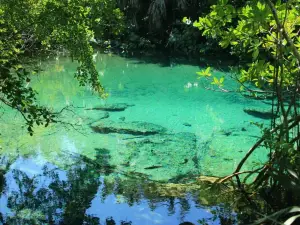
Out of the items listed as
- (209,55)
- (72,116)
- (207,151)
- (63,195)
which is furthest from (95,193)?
(209,55)

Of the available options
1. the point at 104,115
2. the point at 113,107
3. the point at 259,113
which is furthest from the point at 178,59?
the point at 104,115

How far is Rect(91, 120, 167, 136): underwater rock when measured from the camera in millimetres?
8062

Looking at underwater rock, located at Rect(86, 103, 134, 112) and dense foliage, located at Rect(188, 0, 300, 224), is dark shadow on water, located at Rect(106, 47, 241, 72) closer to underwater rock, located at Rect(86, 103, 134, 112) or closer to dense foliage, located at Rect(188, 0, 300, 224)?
underwater rock, located at Rect(86, 103, 134, 112)

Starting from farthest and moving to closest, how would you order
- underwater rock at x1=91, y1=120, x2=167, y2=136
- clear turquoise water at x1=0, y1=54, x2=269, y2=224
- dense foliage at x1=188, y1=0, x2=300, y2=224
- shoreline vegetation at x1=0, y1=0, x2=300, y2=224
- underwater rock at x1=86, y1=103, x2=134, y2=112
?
1. underwater rock at x1=86, y1=103, x2=134, y2=112
2. underwater rock at x1=91, y1=120, x2=167, y2=136
3. clear turquoise water at x1=0, y1=54, x2=269, y2=224
4. shoreline vegetation at x1=0, y1=0, x2=300, y2=224
5. dense foliage at x1=188, y1=0, x2=300, y2=224

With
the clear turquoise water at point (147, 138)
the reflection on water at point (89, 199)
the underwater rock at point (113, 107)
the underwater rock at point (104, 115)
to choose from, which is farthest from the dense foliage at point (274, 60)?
the underwater rock at point (113, 107)

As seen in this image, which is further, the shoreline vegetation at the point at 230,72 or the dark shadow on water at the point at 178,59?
the dark shadow on water at the point at 178,59

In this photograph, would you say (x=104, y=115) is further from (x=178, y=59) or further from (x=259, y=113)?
(x=178, y=59)

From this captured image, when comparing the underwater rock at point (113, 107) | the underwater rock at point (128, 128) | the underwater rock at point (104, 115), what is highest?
the underwater rock at point (113, 107)

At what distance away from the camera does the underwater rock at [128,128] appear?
806 centimetres

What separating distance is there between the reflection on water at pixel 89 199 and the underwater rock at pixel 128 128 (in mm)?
1959

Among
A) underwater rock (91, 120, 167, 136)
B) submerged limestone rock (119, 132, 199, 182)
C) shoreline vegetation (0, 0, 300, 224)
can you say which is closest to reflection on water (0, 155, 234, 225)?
shoreline vegetation (0, 0, 300, 224)

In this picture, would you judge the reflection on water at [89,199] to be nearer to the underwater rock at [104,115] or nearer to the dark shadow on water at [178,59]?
the underwater rock at [104,115]

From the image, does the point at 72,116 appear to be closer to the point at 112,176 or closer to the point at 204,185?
the point at 112,176

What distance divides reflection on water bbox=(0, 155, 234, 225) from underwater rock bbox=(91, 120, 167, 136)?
1959mm
